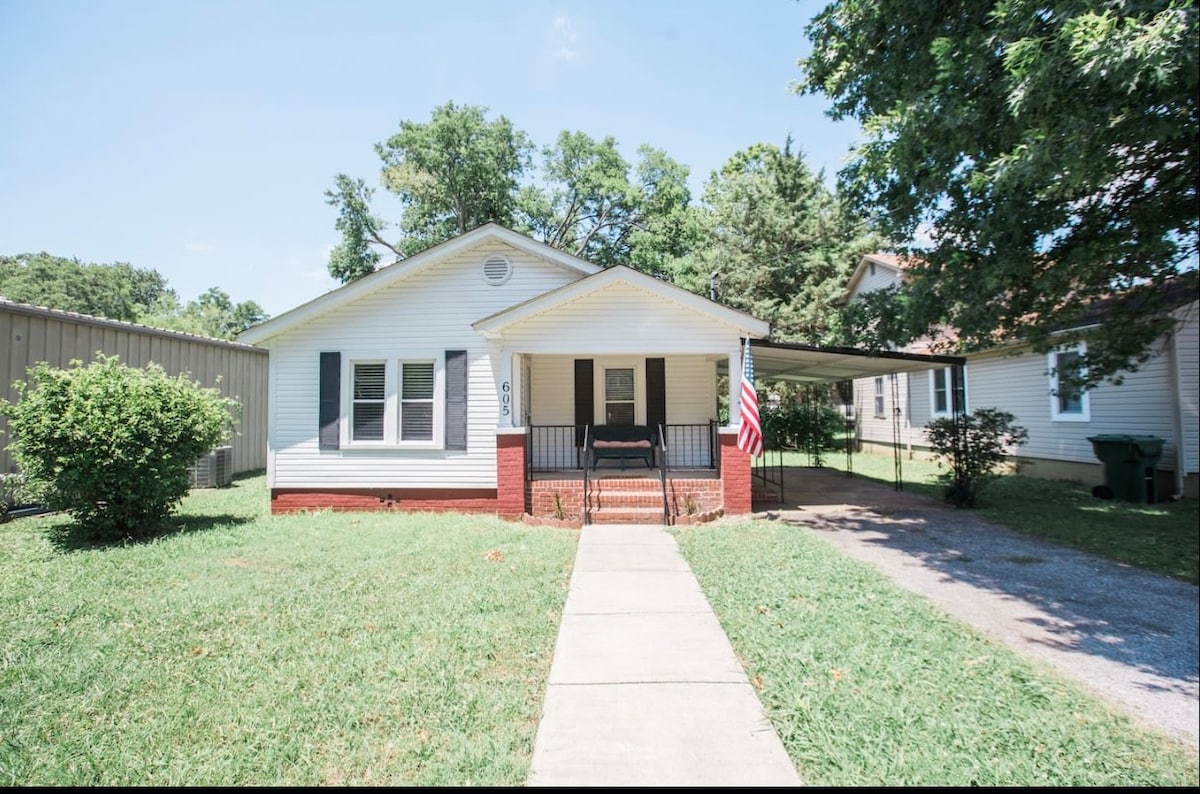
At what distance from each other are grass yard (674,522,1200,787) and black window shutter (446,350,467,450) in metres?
6.02

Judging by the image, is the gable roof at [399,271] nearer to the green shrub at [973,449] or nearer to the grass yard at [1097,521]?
the green shrub at [973,449]

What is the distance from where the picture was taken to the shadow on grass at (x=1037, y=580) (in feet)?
14.2

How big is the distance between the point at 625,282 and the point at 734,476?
3710 mm

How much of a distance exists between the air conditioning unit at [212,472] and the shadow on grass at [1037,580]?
12.5 meters

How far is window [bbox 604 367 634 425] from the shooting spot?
11773 millimetres

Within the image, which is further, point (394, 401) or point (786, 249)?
point (786, 249)

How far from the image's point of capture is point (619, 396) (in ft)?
38.8

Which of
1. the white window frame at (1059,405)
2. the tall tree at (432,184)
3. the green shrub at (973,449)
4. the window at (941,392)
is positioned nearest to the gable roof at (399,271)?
the green shrub at (973,449)

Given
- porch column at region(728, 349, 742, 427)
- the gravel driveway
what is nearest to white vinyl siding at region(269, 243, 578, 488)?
porch column at region(728, 349, 742, 427)

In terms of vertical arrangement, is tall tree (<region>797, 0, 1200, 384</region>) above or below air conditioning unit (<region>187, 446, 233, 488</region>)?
above

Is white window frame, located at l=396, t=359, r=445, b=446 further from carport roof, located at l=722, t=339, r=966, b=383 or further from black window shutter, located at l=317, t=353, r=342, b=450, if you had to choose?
carport roof, located at l=722, t=339, r=966, b=383

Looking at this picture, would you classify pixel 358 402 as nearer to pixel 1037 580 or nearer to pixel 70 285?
pixel 1037 580

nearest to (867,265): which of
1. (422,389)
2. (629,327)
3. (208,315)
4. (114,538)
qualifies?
(629,327)

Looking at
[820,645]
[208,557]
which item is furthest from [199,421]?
[820,645]
